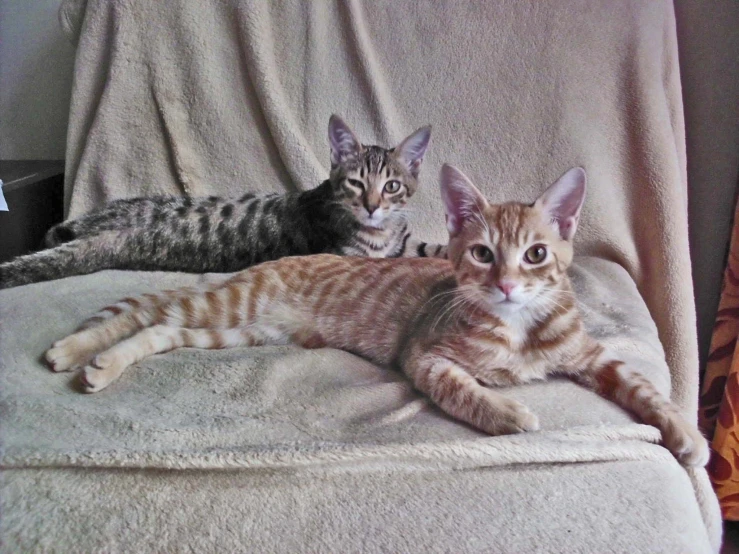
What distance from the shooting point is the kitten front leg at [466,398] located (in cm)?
85

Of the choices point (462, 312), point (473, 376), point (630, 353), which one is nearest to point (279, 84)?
point (462, 312)

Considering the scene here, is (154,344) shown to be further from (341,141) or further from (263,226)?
(341,141)

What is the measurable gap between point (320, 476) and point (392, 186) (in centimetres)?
88

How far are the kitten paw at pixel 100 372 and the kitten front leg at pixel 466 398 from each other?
53 centimetres

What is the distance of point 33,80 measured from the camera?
Answer: 1.76 m

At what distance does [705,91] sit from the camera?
154 centimetres

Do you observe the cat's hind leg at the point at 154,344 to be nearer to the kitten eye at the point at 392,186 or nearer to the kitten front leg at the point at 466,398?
the kitten front leg at the point at 466,398

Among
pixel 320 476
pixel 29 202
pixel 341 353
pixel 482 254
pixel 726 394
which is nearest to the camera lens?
pixel 320 476

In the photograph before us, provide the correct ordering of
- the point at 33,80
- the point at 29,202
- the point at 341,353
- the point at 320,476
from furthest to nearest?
the point at 33,80 → the point at 29,202 → the point at 341,353 → the point at 320,476

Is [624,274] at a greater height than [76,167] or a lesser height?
lesser

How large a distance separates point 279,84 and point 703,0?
3.86ft

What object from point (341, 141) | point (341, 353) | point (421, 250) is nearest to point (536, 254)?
point (341, 353)

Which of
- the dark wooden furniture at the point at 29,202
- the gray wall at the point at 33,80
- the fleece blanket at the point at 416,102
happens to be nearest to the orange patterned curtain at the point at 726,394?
the fleece blanket at the point at 416,102

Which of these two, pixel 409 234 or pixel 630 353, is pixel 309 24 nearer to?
pixel 409 234
